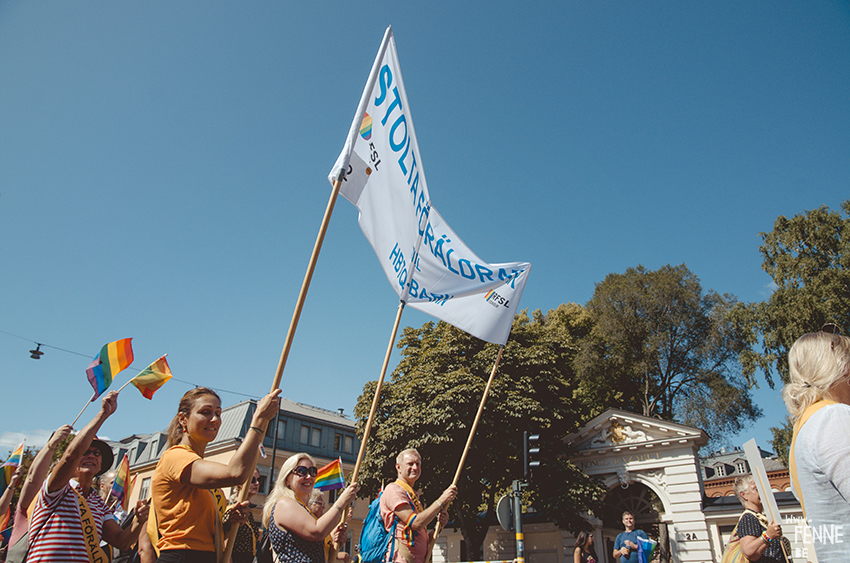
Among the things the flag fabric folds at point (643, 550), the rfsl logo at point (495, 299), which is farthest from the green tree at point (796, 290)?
the rfsl logo at point (495, 299)

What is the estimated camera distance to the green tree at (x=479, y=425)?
19594 mm

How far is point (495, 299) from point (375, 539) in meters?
3.42

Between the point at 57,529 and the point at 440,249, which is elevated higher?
the point at 440,249

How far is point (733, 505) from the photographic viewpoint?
64.4ft

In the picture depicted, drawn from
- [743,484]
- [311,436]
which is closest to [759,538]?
[743,484]

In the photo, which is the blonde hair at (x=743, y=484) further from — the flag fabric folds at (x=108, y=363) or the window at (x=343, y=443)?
the window at (x=343, y=443)

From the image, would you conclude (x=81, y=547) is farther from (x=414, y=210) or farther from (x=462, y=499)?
(x=462, y=499)

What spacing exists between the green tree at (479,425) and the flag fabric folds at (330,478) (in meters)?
15.3

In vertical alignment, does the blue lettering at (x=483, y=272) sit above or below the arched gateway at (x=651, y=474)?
above

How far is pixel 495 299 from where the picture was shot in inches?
271

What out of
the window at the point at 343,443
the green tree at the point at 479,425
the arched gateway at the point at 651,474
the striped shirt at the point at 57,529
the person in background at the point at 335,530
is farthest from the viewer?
the window at the point at 343,443

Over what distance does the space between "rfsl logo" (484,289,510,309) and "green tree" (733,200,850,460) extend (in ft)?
63.3

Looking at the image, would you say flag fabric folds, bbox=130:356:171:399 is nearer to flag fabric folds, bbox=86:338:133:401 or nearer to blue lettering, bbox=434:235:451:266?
flag fabric folds, bbox=86:338:133:401

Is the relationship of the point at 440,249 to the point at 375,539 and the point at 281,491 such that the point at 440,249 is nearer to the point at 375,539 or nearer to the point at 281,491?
the point at 375,539
